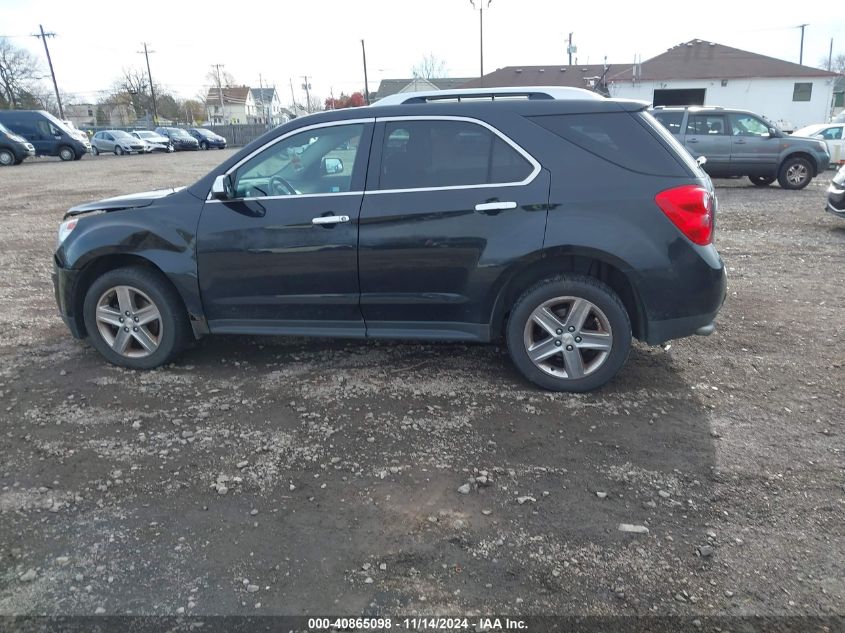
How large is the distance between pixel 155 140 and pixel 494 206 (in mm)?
43980

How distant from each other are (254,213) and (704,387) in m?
3.29

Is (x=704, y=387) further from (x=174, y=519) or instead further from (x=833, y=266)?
(x=833, y=266)

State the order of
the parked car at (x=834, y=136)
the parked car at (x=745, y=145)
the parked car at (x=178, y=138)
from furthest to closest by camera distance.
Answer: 1. the parked car at (x=178, y=138)
2. the parked car at (x=834, y=136)
3. the parked car at (x=745, y=145)

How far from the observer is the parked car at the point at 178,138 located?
45.2 m

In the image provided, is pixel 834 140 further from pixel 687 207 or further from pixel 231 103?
pixel 231 103

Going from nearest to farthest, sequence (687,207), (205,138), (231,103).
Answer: (687,207) → (205,138) → (231,103)

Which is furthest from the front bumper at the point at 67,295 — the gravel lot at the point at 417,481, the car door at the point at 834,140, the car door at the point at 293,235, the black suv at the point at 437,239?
the car door at the point at 834,140

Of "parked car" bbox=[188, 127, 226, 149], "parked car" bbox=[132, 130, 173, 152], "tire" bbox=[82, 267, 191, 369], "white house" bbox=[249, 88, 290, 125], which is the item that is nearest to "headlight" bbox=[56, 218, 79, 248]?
"tire" bbox=[82, 267, 191, 369]

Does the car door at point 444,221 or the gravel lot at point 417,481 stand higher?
the car door at point 444,221

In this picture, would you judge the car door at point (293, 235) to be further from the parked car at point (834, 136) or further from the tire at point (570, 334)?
the parked car at point (834, 136)

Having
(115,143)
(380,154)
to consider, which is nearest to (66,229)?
(380,154)

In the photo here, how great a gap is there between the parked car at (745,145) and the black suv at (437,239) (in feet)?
40.3

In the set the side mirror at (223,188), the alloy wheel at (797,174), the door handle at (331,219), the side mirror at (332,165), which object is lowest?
the alloy wheel at (797,174)

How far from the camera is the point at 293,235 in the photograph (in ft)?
14.4
